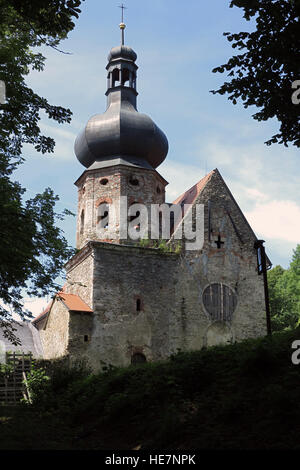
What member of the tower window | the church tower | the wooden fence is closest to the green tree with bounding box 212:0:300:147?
the wooden fence

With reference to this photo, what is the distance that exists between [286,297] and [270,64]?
88.3 ft

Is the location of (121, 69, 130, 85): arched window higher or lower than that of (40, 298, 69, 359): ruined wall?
higher

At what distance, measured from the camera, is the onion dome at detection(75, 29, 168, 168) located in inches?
1008

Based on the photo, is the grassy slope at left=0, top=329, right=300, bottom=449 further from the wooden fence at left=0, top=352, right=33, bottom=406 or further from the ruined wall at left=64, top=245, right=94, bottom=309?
the ruined wall at left=64, top=245, right=94, bottom=309

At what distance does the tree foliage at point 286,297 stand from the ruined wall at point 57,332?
1572 cm

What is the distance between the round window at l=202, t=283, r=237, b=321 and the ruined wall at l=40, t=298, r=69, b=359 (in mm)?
6193

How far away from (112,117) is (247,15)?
17453 millimetres

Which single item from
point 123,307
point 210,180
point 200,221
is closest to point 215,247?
point 200,221

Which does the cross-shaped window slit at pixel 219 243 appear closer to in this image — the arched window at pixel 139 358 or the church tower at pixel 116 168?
the church tower at pixel 116 168

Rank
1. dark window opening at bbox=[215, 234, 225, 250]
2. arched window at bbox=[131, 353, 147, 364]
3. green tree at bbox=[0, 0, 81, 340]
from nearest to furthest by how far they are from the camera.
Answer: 1. green tree at bbox=[0, 0, 81, 340]
2. arched window at bbox=[131, 353, 147, 364]
3. dark window opening at bbox=[215, 234, 225, 250]

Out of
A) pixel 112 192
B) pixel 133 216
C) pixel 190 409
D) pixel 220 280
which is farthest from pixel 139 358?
pixel 190 409

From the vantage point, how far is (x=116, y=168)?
2512 cm

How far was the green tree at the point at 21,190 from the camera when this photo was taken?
10.8 meters

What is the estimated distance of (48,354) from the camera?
74.5 ft
